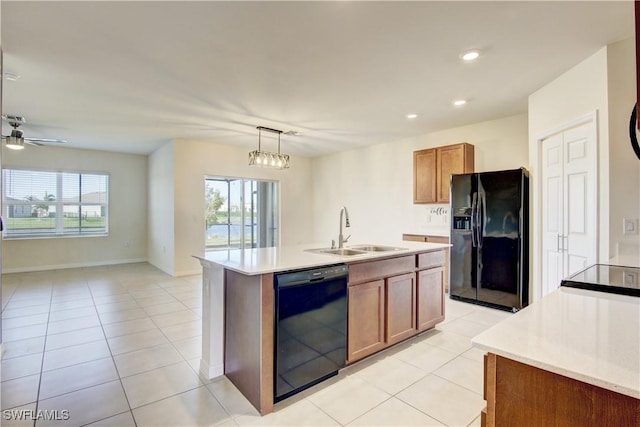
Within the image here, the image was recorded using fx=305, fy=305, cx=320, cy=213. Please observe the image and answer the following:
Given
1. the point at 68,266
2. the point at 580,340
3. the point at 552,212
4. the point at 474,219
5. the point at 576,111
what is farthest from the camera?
the point at 68,266

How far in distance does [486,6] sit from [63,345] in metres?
4.46

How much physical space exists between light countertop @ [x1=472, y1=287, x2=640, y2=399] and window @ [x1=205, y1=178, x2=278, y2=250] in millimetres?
6015

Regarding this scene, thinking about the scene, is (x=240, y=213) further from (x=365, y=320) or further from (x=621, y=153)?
(x=621, y=153)

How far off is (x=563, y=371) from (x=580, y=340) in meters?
0.24

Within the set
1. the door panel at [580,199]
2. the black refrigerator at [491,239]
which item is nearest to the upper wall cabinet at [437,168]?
the black refrigerator at [491,239]

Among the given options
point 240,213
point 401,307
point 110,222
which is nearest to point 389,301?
point 401,307

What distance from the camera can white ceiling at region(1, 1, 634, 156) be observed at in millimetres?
2041

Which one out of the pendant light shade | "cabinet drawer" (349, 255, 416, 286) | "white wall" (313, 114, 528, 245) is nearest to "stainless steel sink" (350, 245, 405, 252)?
"cabinet drawer" (349, 255, 416, 286)

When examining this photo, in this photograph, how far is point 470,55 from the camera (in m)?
2.58

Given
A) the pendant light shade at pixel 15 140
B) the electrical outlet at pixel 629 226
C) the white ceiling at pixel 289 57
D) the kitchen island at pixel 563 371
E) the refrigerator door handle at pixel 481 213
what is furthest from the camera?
the pendant light shade at pixel 15 140

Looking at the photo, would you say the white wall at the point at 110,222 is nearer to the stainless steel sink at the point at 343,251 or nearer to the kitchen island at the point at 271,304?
the kitchen island at the point at 271,304

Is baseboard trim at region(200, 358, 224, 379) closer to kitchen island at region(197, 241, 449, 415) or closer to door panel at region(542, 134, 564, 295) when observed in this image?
kitchen island at region(197, 241, 449, 415)

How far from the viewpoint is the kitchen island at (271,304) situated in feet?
6.41

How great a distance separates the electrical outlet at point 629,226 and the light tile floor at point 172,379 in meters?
1.53
